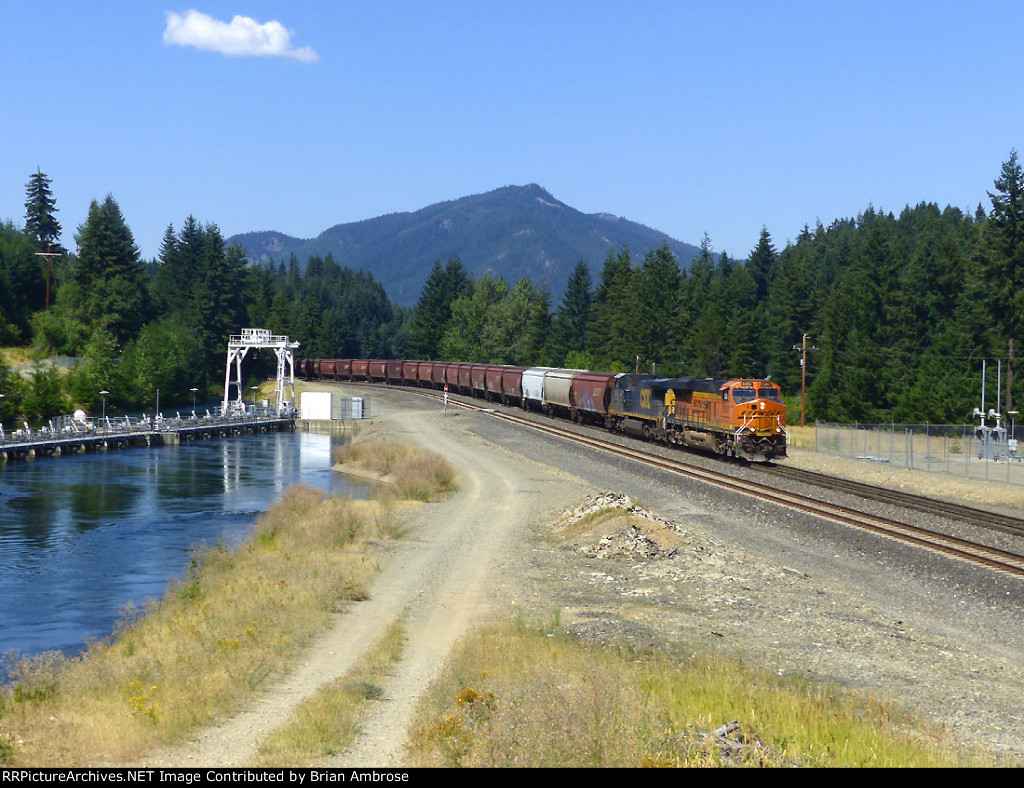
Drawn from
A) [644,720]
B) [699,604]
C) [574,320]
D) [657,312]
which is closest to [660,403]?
[699,604]

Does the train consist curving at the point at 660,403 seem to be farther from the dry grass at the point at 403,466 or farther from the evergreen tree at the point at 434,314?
the evergreen tree at the point at 434,314

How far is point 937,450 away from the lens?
6041cm

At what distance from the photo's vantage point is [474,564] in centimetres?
2705

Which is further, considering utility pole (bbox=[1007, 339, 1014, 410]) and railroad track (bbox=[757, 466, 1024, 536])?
utility pole (bbox=[1007, 339, 1014, 410])

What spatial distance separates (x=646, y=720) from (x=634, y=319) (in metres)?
112

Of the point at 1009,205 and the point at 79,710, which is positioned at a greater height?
the point at 1009,205

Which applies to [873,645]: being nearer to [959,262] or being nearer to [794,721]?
[794,721]

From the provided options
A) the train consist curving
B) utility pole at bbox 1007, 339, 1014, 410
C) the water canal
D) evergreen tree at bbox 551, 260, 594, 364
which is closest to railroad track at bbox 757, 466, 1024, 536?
the train consist curving

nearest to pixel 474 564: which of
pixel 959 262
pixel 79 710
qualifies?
pixel 79 710

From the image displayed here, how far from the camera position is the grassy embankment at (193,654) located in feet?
43.1

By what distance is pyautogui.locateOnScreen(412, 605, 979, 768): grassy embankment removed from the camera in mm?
11734

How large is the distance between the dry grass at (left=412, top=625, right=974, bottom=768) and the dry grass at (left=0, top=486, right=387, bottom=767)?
11.3 ft

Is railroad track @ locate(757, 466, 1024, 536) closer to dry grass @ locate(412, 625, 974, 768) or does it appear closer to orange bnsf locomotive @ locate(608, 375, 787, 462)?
orange bnsf locomotive @ locate(608, 375, 787, 462)

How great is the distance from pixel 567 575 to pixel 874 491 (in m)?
18.8
